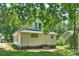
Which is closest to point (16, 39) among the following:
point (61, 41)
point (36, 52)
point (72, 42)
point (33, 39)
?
point (33, 39)

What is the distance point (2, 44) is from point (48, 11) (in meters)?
0.91

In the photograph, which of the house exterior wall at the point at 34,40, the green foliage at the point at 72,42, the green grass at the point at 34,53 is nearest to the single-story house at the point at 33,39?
the house exterior wall at the point at 34,40

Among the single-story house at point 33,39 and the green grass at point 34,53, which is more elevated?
the single-story house at point 33,39

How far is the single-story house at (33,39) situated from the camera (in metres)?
2.73

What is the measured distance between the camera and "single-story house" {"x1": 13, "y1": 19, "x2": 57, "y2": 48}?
2.73 meters

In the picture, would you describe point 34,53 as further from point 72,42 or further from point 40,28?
point 72,42

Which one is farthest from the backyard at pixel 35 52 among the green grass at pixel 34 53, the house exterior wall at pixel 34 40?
the house exterior wall at pixel 34 40

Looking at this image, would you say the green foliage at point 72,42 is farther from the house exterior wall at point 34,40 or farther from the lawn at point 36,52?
the house exterior wall at point 34,40

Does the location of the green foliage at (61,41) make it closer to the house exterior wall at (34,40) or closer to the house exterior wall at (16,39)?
the house exterior wall at (34,40)

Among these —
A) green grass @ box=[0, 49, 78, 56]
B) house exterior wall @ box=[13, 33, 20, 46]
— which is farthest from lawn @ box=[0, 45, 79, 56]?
house exterior wall @ box=[13, 33, 20, 46]

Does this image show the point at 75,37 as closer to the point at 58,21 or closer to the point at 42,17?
the point at 58,21

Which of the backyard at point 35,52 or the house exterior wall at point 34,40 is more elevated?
the house exterior wall at point 34,40

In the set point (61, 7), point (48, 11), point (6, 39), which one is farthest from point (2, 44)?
point (61, 7)

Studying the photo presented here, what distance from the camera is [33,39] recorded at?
2.76 meters
